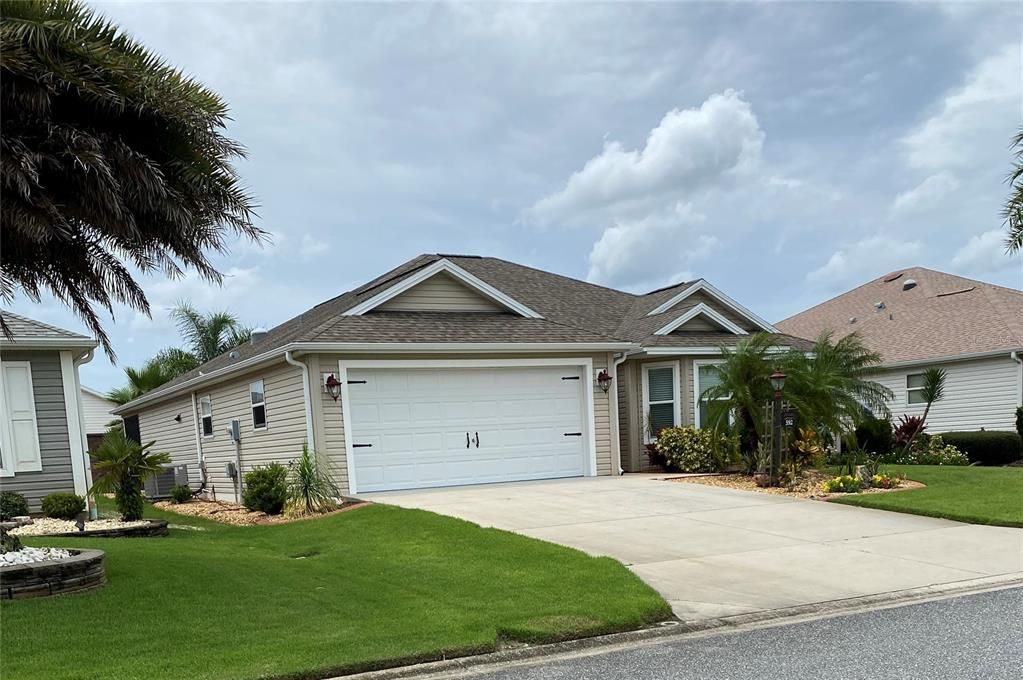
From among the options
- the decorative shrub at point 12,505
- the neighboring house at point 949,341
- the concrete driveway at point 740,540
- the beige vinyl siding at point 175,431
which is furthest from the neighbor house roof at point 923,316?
the decorative shrub at point 12,505

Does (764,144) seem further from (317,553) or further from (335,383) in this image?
(317,553)

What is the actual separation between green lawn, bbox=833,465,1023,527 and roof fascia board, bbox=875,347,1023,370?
22.5 feet

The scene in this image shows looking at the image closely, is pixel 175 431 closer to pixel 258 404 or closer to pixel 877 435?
pixel 258 404

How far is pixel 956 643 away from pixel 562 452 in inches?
406

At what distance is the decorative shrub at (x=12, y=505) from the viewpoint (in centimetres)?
1225

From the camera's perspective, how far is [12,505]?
1242 cm

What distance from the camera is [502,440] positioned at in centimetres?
1474

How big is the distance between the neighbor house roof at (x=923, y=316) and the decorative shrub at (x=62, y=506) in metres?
20.0

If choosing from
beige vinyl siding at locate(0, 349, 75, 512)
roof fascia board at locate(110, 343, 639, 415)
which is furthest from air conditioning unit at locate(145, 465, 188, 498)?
beige vinyl siding at locate(0, 349, 75, 512)

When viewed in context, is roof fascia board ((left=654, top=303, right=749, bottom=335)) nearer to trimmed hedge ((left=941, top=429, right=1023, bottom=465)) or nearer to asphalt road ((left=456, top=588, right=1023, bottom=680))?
trimmed hedge ((left=941, top=429, right=1023, bottom=465))

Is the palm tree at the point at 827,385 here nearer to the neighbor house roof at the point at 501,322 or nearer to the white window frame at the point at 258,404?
the neighbor house roof at the point at 501,322

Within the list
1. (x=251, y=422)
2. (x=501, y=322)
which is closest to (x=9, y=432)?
(x=251, y=422)

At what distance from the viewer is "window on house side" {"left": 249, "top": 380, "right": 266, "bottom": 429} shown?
15250 millimetres

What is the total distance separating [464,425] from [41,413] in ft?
25.1
